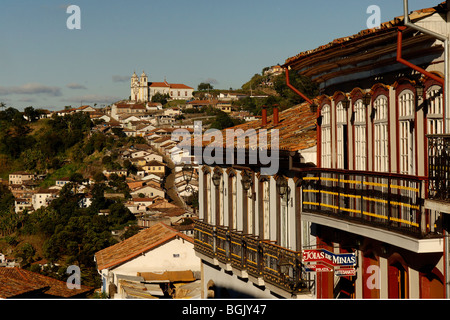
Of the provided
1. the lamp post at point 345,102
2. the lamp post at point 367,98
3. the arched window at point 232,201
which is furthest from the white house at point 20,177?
the lamp post at point 367,98

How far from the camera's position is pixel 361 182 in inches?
480

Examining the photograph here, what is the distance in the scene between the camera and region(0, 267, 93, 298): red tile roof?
2783cm

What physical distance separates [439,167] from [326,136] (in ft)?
17.2

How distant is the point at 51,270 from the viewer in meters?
86.3

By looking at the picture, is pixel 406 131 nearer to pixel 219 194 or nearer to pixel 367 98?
pixel 367 98

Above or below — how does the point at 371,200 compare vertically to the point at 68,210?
above

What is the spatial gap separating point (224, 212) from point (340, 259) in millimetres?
8567

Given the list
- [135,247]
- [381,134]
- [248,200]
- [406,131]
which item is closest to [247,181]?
[248,200]

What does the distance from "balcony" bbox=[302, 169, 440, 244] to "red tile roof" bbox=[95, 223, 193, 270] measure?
21.4 m

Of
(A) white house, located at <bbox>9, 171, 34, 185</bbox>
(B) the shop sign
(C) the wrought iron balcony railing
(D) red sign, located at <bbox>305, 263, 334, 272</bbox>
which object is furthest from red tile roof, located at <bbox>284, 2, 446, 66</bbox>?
(A) white house, located at <bbox>9, 171, 34, 185</bbox>

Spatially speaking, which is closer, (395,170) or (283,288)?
(395,170)

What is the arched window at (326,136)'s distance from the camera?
1484 cm

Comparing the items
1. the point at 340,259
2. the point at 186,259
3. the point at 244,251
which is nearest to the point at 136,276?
the point at 186,259
